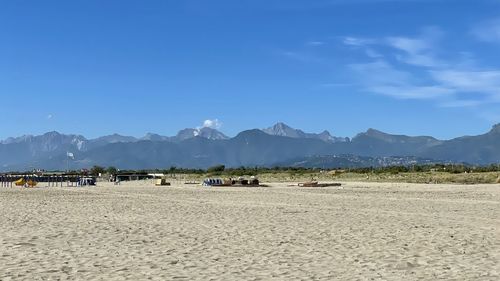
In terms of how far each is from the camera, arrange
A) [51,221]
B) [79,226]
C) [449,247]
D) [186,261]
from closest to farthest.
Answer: [186,261] → [449,247] → [79,226] → [51,221]

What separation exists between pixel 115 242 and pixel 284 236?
161 inches

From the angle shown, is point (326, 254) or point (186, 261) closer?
point (186, 261)

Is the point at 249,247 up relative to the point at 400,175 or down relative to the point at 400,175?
down

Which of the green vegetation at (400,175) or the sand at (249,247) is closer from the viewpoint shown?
the sand at (249,247)

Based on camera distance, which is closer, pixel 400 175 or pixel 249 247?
pixel 249 247

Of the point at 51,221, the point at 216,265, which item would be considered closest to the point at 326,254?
the point at 216,265

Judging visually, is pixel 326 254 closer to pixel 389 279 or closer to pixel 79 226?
pixel 389 279

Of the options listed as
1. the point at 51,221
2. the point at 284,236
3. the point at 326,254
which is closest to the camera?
the point at 326,254

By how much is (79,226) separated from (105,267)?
23.3ft

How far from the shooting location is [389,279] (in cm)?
936

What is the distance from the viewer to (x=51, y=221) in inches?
730

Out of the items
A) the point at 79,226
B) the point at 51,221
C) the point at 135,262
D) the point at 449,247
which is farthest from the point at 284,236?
the point at 51,221

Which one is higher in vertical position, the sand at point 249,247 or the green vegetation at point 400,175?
the green vegetation at point 400,175

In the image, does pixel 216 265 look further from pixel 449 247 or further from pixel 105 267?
pixel 449 247
